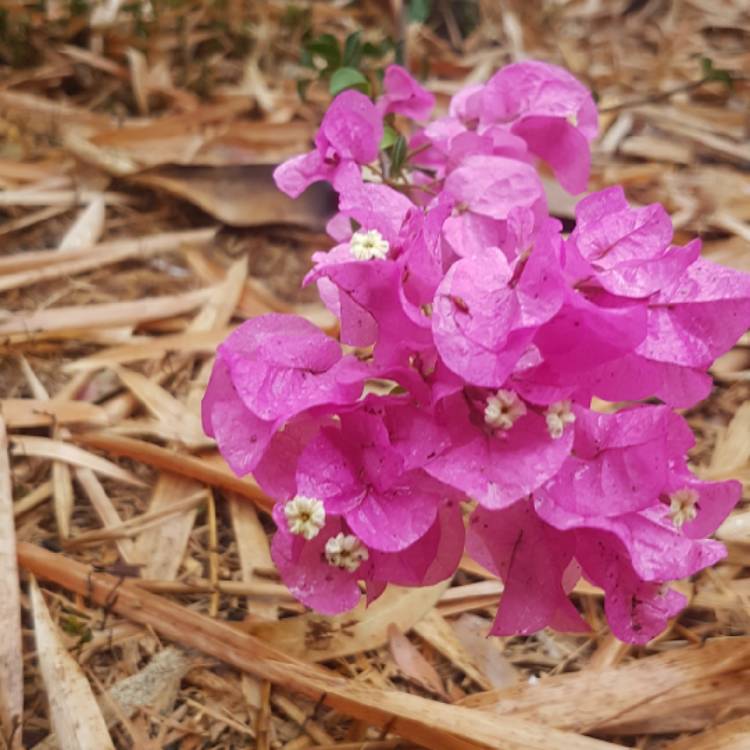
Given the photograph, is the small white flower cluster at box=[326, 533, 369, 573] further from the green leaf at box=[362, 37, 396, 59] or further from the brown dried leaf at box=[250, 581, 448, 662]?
the green leaf at box=[362, 37, 396, 59]

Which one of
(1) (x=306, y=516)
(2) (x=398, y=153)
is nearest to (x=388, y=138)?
(2) (x=398, y=153)

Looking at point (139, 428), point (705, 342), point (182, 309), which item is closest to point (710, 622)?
point (705, 342)

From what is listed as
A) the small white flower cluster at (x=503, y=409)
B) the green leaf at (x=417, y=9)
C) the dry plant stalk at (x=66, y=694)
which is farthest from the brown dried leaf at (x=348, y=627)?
the green leaf at (x=417, y=9)

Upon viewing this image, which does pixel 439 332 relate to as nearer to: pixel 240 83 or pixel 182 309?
pixel 182 309

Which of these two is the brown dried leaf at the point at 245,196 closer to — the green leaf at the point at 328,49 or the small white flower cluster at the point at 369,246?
the green leaf at the point at 328,49

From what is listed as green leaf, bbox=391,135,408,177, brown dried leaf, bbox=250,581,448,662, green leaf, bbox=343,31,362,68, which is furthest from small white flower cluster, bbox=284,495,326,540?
green leaf, bbox=343,31,362,68
